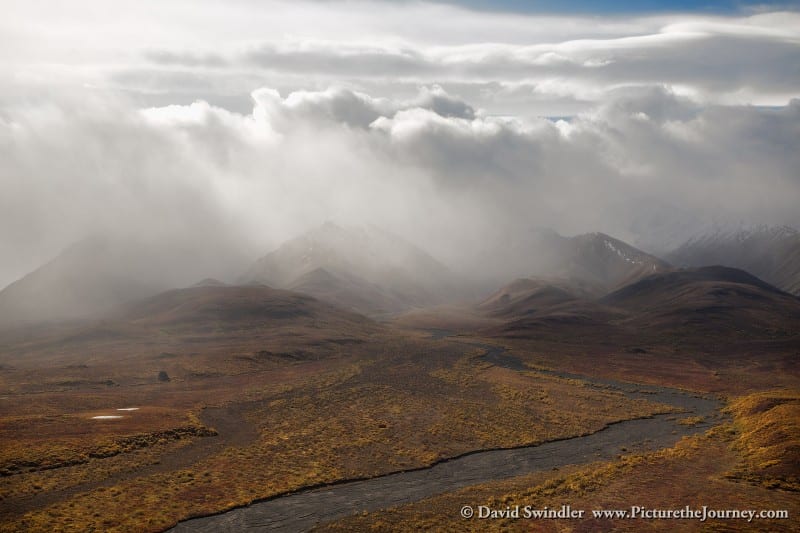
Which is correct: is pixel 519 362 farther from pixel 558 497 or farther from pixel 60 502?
pixel 60 502

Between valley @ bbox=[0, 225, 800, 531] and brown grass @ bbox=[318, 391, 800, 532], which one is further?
valley @ bbox=[0, 225, 800, 531]

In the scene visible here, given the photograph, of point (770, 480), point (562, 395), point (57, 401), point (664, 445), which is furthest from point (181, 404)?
point (770, 480)

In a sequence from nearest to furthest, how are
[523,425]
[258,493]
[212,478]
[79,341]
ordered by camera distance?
[258,493] < [212,478] < [523,425] < [79,341]

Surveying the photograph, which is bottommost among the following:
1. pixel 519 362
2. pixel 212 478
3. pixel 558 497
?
pixel 519 362

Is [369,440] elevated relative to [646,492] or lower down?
elevated

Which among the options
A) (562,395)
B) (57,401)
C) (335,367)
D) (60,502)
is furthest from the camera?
(335,367)

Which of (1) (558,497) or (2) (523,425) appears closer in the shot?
(1) (558,497)

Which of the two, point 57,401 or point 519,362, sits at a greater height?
point 57,401

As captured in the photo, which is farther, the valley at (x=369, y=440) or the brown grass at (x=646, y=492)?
the valley at (x=369, y=440)

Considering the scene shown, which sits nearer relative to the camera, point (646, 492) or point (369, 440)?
point (646, 492)
